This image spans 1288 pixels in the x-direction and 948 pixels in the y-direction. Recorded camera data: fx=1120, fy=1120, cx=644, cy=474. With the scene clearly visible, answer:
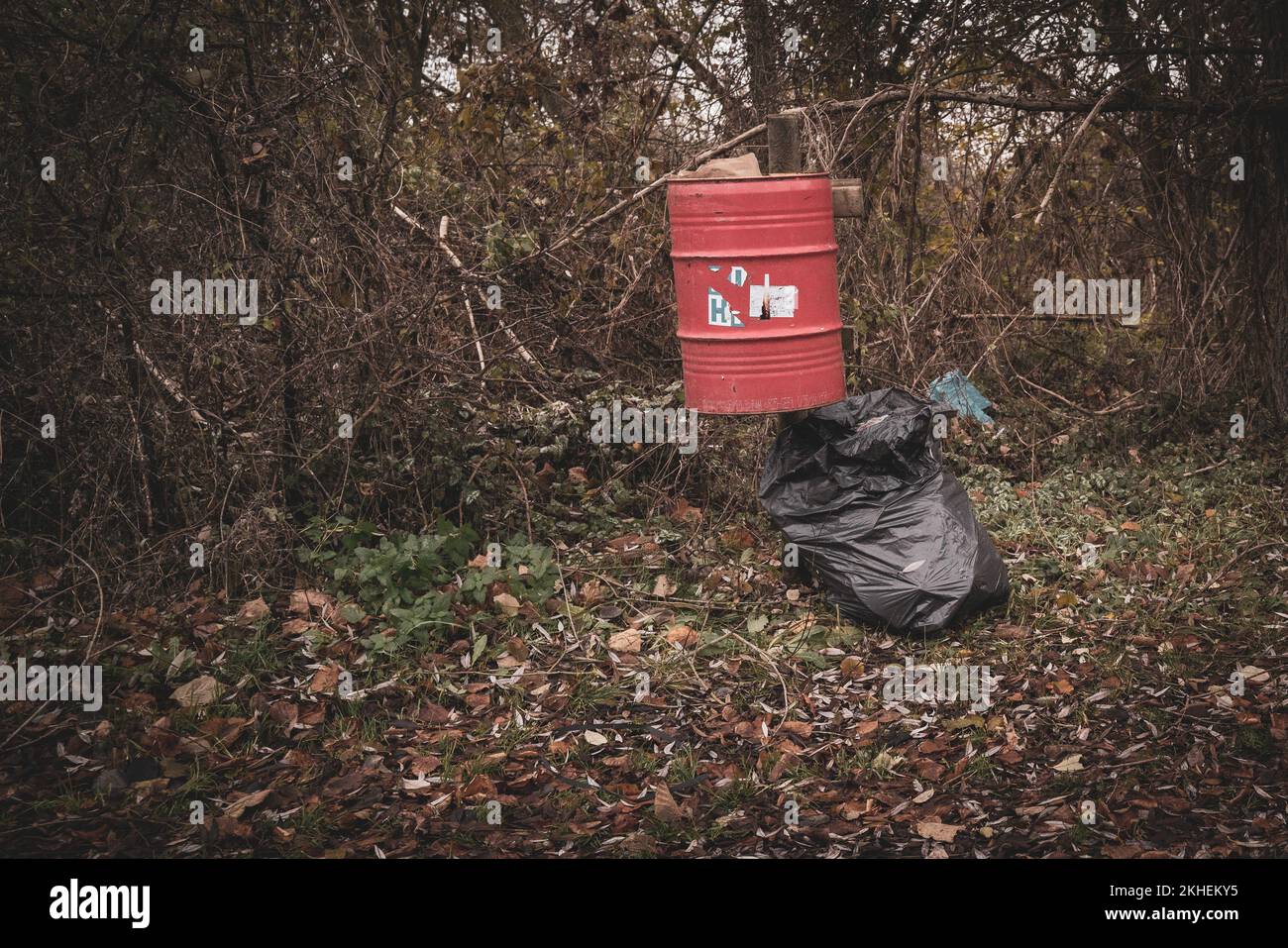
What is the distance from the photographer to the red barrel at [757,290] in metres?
4.24

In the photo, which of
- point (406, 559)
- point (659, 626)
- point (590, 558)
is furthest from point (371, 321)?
point (659, 626)

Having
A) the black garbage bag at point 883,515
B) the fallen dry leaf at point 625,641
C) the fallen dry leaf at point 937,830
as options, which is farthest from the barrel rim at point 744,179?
the fallen dry leaf at point 937,830

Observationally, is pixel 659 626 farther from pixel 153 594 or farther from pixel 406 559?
pixel 153 594

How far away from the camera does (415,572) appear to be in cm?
456

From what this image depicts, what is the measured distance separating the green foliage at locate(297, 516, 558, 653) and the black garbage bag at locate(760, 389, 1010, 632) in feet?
3.51

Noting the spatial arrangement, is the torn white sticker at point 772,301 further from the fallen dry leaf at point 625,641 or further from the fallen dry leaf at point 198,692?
the fallen dry leaf at point 198,692

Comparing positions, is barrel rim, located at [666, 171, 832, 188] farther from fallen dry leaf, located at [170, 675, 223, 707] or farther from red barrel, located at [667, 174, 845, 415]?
fallen dry leaf, located at [170, 675, 223, 707]

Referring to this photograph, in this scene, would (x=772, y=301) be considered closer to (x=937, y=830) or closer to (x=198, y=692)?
(x=937, y=830)

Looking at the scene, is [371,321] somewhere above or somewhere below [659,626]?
above

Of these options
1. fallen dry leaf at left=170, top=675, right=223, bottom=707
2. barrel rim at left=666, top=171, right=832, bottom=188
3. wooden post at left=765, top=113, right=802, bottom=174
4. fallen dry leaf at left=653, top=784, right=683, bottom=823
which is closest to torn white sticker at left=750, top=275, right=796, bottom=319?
barrel rim at left=666, top=171, right=832, bottom=188

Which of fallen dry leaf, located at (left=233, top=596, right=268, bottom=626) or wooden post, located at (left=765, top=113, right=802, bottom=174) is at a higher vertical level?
wooden post, located at (left=765, top=113, right=802, bottom=174)

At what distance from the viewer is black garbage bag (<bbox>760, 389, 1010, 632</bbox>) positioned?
4.30 m
